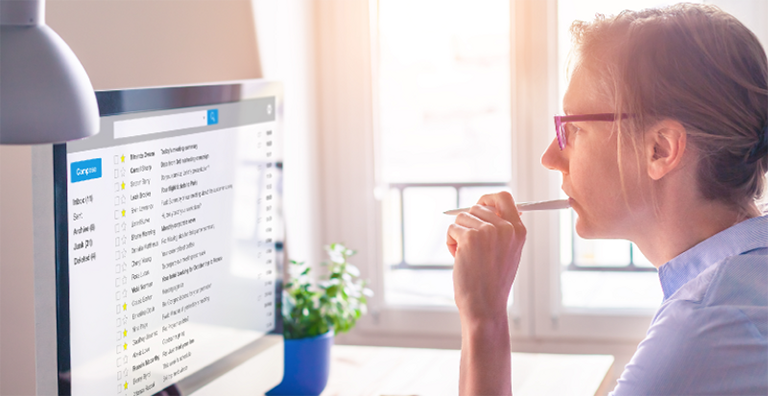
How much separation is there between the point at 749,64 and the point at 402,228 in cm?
189

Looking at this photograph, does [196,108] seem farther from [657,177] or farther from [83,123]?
[657,177]

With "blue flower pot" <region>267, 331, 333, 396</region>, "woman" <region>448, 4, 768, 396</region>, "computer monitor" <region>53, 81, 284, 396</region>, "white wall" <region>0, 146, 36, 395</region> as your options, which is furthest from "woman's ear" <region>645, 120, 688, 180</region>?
"white wall" <region>0, 146, 36, 395</region>

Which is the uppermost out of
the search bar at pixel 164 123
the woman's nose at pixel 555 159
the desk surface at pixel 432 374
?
the search bar at pixel 164 123

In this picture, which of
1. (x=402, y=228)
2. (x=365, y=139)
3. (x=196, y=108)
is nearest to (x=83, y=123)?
(x=196, y=108)

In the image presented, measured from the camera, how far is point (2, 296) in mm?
1038

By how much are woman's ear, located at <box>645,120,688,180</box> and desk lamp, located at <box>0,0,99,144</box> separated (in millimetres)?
651

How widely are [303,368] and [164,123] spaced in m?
0.64

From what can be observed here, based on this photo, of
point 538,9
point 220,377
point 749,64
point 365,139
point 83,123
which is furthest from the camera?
point 365,139

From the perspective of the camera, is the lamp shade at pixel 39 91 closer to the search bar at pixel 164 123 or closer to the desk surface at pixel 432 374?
the search bar at pixel 164 123

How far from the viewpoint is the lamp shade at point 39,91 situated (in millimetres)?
507

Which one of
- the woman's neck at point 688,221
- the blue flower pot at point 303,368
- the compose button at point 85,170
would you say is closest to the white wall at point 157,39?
the compose button at point 85,170

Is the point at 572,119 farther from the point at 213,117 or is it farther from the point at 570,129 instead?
the point at 213,117

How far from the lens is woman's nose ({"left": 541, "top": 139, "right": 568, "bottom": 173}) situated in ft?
3.29

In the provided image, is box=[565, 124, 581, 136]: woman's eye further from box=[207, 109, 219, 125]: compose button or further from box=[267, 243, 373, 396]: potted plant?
box=[267, 243, 373, 396]: potted plant
